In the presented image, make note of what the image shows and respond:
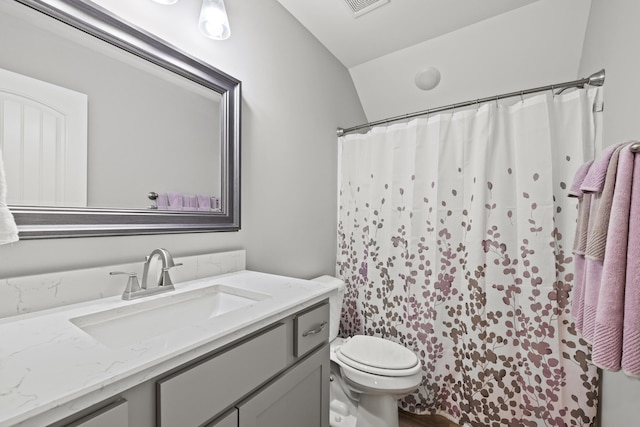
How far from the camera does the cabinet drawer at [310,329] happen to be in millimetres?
→ 912

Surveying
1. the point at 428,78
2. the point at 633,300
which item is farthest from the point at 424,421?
the point at 428,78

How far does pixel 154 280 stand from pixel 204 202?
40 cm

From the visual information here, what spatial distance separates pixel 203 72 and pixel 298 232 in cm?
101

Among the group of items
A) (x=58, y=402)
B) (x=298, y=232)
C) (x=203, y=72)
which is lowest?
(x=58, y=402)

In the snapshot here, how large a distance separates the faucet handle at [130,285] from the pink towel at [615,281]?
142 centimetres

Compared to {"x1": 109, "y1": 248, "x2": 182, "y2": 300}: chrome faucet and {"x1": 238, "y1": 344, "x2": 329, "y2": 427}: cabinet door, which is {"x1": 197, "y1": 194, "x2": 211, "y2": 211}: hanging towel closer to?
{"x1": 109, "y1": 248, "x2": 182, "y2": 300}: chrome faucet

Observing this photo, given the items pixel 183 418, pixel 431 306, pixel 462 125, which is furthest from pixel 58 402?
pixel 462 125

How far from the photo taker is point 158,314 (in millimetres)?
935

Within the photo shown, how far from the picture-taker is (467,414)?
63.4 inches

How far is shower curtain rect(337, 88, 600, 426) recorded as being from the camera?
138 cm

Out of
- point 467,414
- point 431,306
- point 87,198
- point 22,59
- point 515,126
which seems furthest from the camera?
point 431,306

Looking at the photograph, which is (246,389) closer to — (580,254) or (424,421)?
(580,254)

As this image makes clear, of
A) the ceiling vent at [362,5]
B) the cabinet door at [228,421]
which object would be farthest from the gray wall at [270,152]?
the cabinet door at [228,421]

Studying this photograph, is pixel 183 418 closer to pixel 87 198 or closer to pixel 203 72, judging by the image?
pixel 87 198
